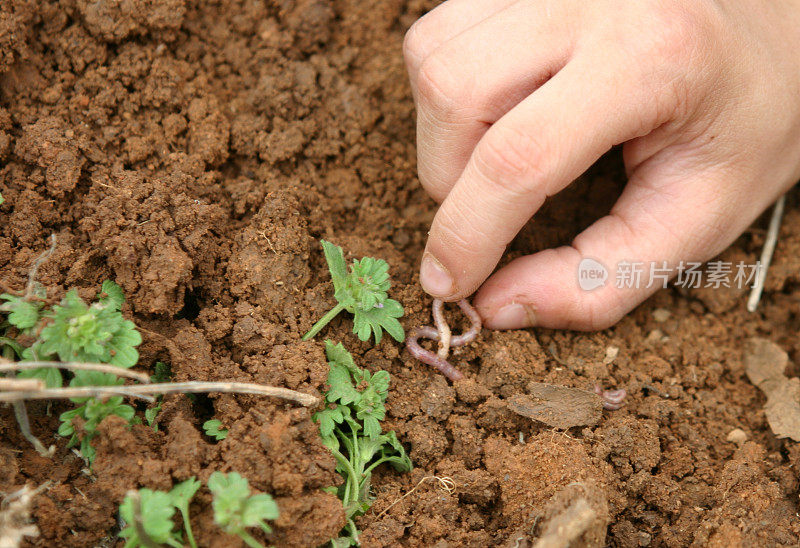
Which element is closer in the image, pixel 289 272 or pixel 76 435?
pixel 76 435

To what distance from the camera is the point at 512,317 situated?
13.0 ft

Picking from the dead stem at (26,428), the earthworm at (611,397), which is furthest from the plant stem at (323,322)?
the earthworm at (611,397)

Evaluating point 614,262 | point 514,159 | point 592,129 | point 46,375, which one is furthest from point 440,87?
Answer: point 46,375

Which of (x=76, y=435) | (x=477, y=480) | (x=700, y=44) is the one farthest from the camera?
(x=700, y=44)

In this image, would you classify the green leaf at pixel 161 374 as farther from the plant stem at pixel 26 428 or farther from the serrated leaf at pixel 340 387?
the serrated leaf at pixel 340 387

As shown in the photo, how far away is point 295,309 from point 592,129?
6.19ft

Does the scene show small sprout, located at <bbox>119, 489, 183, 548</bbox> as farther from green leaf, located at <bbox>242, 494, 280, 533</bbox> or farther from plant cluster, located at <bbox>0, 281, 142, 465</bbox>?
plant cluster, located at <bbox>0, 281, 142, 465</bbox>

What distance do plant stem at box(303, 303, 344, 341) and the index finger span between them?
718 mm

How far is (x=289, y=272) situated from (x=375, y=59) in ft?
6.43

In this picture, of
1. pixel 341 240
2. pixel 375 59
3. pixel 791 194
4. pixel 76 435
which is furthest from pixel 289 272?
pixel 791 194

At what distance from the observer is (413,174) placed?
15.0ft

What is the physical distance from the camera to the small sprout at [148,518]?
2.64 metres

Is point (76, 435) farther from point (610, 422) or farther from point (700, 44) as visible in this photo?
point (700, 44)

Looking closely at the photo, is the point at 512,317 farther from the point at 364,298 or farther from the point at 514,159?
the point at 514,159
